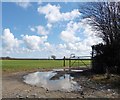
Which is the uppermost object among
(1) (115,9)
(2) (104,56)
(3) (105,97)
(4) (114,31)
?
(1) (115,9)

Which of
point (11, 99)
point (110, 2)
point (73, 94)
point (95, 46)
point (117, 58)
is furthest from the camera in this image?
point (110, 2)

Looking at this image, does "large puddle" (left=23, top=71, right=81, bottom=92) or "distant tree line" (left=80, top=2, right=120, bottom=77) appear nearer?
"large puddle" (left=23, top=71, right=81, bottom=92)

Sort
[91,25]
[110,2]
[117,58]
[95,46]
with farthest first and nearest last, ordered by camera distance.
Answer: [91,25]
[110,2]
[95,46]
[117,58]

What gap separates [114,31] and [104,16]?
316 centimetres

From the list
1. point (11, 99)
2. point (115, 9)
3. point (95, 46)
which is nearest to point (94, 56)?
point (95, 46)

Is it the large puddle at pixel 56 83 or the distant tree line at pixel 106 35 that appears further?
the distant tree line at pixel 106 35

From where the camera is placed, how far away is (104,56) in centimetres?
3062

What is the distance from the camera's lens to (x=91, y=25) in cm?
3716

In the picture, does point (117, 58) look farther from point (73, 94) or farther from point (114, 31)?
point (73, 94)

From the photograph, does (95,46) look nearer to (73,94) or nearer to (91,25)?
(91,25)

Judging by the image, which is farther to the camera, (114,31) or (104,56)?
(114,31)

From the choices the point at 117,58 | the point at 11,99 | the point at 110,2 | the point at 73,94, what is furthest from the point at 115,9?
the point at 11,99

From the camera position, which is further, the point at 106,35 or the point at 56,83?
the point at 106,35

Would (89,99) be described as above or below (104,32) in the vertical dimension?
below
